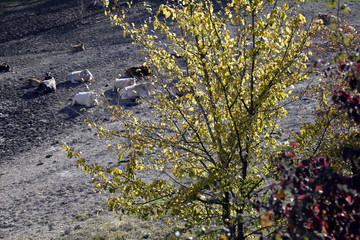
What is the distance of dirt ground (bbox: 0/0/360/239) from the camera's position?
36.1ft

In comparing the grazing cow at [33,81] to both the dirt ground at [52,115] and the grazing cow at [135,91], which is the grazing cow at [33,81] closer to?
the dirt ground at [52,115]

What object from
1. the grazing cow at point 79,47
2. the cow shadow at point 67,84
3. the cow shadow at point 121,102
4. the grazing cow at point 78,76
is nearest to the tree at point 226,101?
the cow shadow at point 121,102

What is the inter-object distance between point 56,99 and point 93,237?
420 inches

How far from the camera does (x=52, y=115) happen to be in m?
17.4

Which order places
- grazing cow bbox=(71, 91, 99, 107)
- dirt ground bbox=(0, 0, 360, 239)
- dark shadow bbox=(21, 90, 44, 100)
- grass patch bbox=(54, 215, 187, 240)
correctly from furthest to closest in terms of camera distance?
dark shadow bbox=(21, 90, 44, 100)
grazing cow bbox=(71, 91, 99, 107)
dirt ground bbox=(0, 0, 360, 239)
grass patch bbox=(54, 215, 187, 240)

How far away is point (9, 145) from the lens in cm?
1537

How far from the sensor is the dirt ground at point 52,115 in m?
11.0

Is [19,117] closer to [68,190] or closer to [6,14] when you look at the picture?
[68,190]

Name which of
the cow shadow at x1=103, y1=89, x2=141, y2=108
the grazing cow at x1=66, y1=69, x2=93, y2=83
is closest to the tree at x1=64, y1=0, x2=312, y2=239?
the cow shadow at x1=103, y1=89, x2=141, y2=108

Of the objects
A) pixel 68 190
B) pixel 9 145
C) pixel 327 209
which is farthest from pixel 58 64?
pixel 327 209

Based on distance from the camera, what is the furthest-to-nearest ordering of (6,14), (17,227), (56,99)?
(6,14)
(56,99)
(17,227)

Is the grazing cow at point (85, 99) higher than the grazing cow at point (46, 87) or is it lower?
higher

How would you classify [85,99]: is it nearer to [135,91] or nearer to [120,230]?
[135,91]

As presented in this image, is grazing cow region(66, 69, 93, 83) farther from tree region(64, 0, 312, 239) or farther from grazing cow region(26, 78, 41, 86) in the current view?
tree region(64, 0, 312, 239)
